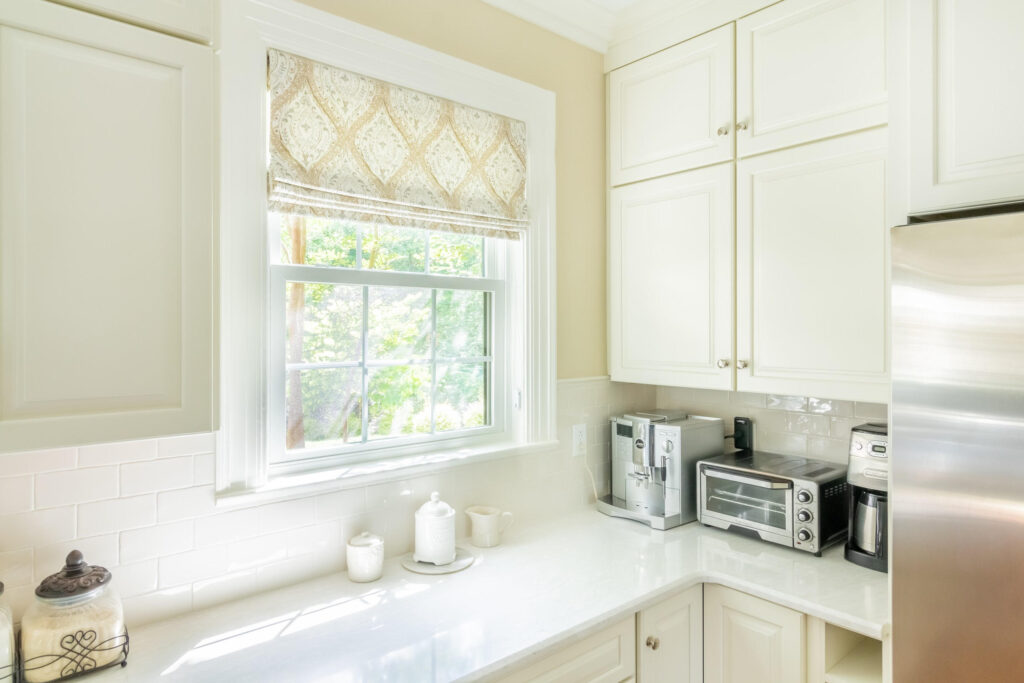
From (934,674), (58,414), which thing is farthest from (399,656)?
(934,674)

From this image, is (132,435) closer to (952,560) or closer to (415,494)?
(415,494)

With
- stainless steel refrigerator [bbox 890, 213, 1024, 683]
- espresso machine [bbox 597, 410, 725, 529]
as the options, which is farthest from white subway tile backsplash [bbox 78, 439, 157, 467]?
stainless steel refrigerator [bbox 890, 213, 1024, 683]

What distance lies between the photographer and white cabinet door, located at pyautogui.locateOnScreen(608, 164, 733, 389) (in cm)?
203

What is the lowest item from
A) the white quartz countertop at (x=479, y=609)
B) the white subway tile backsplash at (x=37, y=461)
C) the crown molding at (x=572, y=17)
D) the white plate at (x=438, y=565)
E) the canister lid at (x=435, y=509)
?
the white quartz countertop at (x=479, y=609)

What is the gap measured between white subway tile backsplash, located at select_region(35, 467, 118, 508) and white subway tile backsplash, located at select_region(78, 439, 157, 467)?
0.05 ft

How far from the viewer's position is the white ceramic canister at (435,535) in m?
1.72

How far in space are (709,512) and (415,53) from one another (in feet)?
5.79

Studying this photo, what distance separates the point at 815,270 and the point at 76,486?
1986 mm

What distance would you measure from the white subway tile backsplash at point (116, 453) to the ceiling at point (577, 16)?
67.7 inches

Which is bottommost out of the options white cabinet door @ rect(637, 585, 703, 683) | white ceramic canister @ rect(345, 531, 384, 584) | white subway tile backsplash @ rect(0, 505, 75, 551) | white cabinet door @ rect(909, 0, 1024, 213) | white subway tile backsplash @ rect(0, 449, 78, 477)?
white cabinet door @ rect(637, 585, 703, 683)

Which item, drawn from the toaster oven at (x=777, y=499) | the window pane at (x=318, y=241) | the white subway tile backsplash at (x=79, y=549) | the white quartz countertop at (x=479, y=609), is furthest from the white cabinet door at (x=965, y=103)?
the white subway tile backsplash at (x=79, y=549)

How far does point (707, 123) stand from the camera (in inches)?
80.8

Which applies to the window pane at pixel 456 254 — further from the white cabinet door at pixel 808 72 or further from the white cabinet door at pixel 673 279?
the white cabinet door at pixel 808 72

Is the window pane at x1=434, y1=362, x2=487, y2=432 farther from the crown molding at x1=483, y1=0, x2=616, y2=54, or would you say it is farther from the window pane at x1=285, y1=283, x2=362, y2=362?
the crown molding at x1=483, y1=0, x2=616, y2=54
